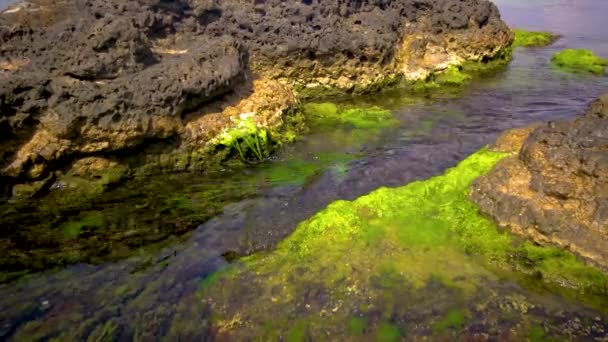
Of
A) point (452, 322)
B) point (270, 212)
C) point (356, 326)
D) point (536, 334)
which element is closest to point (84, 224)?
point (270, 212)

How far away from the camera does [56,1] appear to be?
29.5ft

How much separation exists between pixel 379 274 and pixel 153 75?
5.01 m

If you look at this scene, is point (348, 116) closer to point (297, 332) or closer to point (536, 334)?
point (297, 332)

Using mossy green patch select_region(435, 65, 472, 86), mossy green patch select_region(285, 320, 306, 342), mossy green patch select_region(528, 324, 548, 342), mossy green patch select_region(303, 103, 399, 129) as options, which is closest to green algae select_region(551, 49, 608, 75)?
mossy green patch select_region(435, 65, 472, 86)

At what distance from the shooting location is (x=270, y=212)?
646 cm

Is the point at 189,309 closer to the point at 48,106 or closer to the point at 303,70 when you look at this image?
the point at 48,106

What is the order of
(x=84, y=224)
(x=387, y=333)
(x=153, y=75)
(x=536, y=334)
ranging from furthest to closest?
1. (x=153, y=75)
2. (x=84, y=224)
3. (x=387, y=333)
4. (x=536, y=334)

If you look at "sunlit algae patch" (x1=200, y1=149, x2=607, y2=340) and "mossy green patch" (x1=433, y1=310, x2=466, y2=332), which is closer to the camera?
"mossy green patch" (x1=433, y1=310, x2=466, y2=332)

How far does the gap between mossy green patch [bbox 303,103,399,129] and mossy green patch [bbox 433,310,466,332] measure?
5.66 metres

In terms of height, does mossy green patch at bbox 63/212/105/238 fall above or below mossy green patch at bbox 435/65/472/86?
below

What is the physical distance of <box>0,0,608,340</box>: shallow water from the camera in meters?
4.57

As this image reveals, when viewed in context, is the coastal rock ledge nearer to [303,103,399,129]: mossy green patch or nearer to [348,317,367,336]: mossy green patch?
[303,103,399,129]: mossy green patch

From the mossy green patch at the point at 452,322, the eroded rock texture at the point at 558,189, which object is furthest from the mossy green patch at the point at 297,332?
the eroded rock texture at the point at 558,189

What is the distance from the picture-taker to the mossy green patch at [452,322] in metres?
4.30
